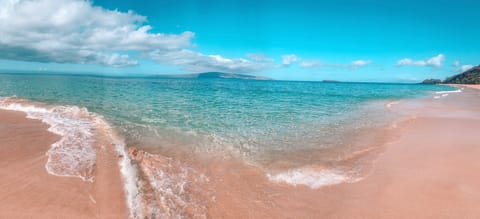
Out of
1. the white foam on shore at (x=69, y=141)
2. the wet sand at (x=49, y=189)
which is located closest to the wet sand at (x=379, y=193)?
the wet sand at (x=49, y=189)

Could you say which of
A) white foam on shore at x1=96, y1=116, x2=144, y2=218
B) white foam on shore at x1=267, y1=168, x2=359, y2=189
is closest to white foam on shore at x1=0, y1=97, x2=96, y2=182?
white foam on shore at x1=96, y1=116, x2=144, y2=218

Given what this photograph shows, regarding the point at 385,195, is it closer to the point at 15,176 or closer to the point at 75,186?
the point at 75,186

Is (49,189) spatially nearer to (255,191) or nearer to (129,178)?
(129,178)

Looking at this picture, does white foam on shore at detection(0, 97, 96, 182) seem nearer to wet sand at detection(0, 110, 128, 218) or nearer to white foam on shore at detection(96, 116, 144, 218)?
wet sand at detection(0, 110, 128, 218)

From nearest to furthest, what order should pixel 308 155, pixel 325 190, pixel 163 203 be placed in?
pixel 163 203, pixel 325 190, pixel 308 155

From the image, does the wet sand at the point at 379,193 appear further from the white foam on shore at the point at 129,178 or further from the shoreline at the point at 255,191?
the white foam on shore at the point at 129,178

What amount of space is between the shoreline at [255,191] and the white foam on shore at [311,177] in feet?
0.58

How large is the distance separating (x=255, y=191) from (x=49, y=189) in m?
4.20

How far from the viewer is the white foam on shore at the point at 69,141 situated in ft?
19.2

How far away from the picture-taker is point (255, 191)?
5.13 meters

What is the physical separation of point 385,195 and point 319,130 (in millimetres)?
5814

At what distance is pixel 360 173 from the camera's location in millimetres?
6109

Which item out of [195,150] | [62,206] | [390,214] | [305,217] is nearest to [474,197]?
[390,214]

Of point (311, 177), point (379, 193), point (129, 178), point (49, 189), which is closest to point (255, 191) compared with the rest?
point (311, 177)
